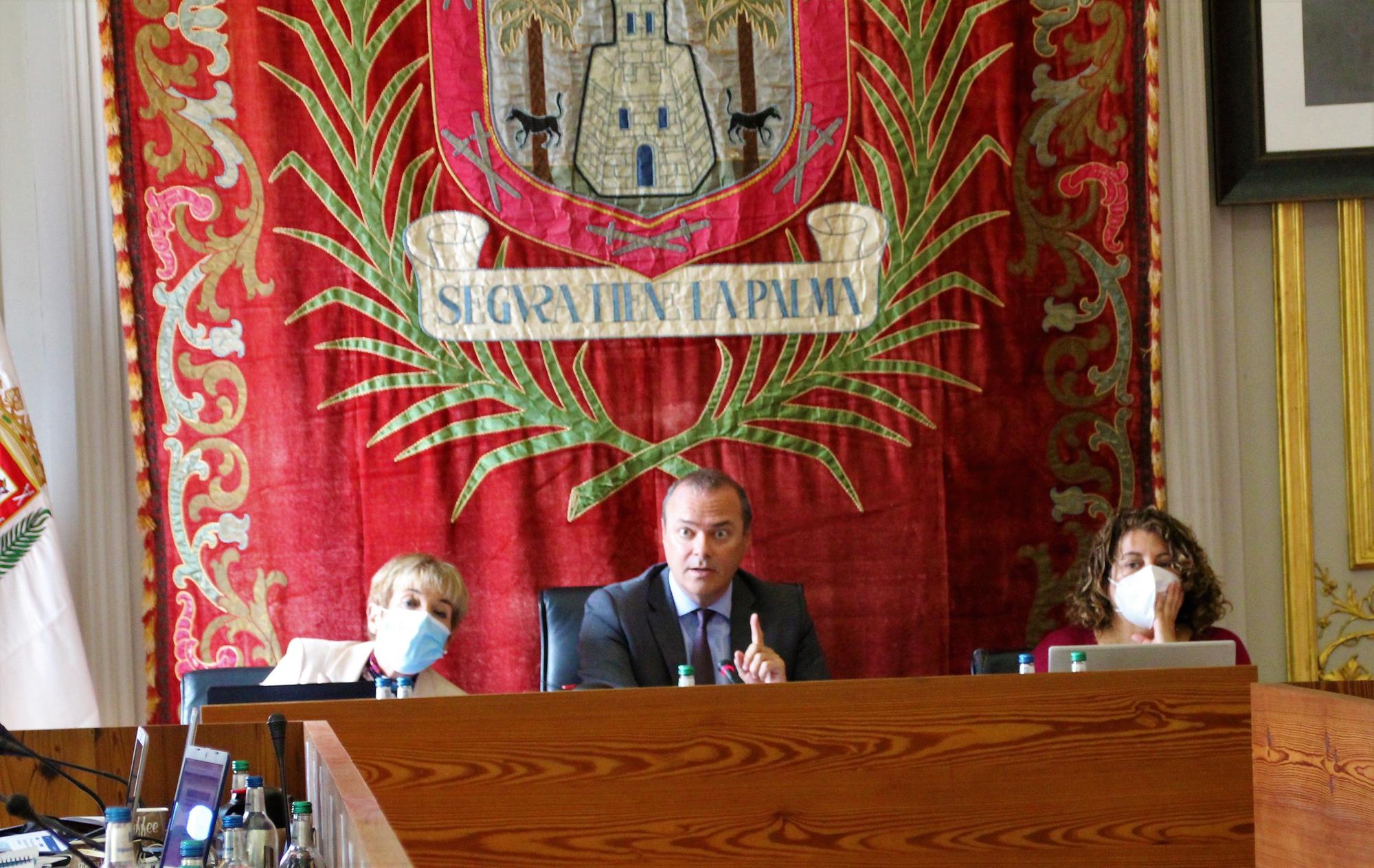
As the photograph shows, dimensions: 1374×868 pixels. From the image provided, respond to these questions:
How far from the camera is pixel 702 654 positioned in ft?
10.6

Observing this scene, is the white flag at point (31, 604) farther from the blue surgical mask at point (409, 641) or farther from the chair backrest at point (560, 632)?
the chair backrest at point (560, 632)

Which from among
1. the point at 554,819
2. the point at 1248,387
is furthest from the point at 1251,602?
the point at 554,819

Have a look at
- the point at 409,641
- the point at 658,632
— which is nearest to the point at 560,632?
the point at 658,632

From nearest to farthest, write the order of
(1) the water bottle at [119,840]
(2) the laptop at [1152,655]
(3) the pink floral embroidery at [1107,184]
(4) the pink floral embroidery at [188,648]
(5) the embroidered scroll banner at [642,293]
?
1. (1) the water bottle at [119,840]
2. (2) the laptop at [1152,655]
3. (4) the pink floral embroidery at [188,648]
4. (5) the embroidered scroll banner at [642,293]
5. (3) the pink floral embroidery at [1107,184]

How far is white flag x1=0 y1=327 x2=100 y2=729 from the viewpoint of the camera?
3287 millimetres

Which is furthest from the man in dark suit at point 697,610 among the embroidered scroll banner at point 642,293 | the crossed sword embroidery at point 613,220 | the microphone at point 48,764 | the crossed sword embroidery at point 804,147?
the microphone at point 48,764

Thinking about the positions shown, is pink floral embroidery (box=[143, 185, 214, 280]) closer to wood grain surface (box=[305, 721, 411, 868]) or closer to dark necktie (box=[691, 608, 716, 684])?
dark necktie (box=[691, 608, 716, 684])

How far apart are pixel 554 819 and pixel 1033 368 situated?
210 centimetres

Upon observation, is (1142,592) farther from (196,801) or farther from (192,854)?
(192,854)

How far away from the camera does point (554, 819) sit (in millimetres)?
2158

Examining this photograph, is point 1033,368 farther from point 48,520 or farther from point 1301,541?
point 48,520

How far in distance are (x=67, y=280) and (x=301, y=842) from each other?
8.01 feet

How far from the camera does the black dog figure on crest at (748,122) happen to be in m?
3.71

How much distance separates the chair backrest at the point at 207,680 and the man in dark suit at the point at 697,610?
28.7 inches
